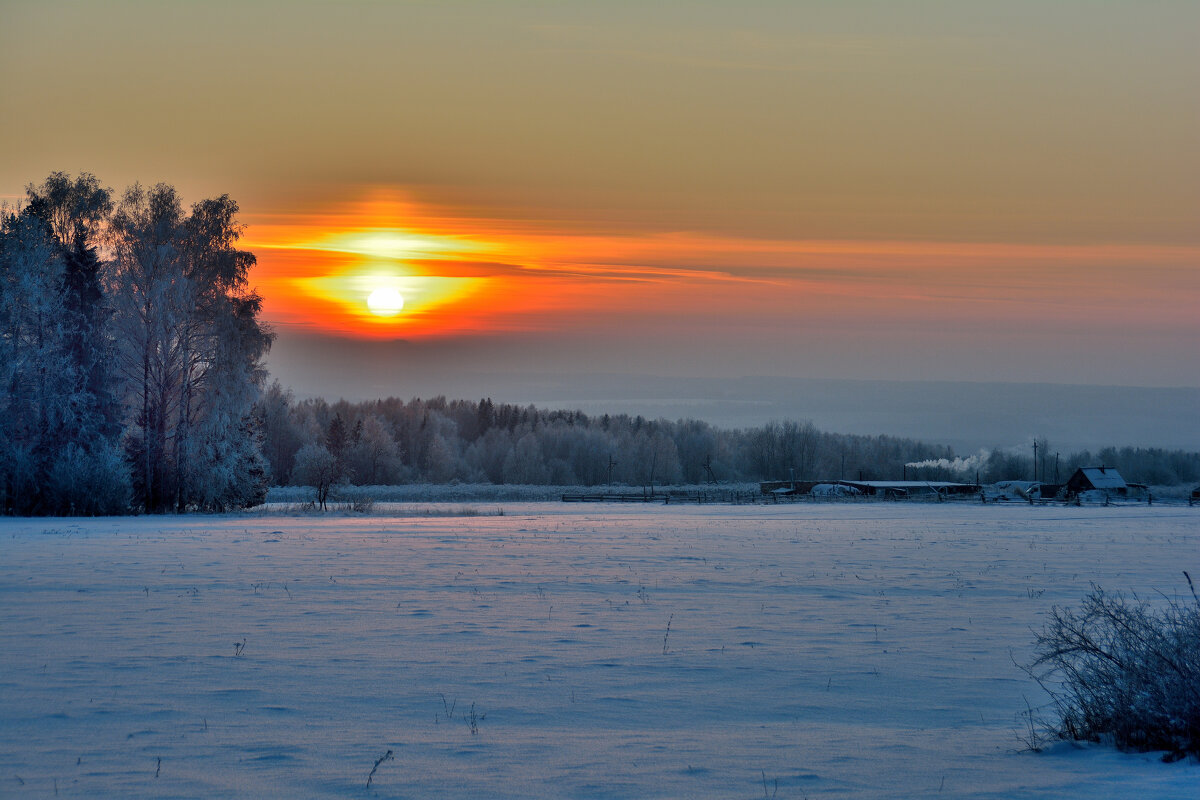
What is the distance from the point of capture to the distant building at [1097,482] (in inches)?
4082

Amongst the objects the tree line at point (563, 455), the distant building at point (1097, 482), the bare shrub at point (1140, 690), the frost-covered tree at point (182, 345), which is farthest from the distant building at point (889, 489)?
the bare shrub at point (1140, 690)

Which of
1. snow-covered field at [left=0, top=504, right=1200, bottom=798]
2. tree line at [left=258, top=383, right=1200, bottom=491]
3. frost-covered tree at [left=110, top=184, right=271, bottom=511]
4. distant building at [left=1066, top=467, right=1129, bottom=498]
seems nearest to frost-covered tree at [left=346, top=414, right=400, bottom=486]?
tree line at [left=258, top=383, right=1200, bottom=491]

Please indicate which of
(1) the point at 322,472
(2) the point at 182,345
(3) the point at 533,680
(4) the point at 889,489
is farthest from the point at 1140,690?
(4) the point at 889,489

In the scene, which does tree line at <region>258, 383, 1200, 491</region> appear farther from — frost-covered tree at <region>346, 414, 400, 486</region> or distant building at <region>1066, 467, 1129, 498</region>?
distant building at <region>1066, 467, 1129, 498</region>

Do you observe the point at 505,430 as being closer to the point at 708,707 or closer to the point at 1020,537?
the point at 1020,537

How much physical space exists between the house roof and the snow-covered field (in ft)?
292

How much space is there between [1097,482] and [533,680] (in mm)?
107242

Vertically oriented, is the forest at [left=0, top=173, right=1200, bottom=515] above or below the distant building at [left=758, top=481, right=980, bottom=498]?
above

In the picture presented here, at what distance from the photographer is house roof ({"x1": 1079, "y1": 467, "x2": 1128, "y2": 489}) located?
343ft

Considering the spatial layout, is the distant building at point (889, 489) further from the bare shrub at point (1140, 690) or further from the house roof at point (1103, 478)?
the bare shrub at point (1140, 690)

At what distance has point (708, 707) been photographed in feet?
32.8

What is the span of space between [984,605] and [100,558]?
62.9ft

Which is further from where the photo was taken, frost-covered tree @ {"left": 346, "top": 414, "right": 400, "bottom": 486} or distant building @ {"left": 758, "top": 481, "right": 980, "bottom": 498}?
frost-covered tree @ {"left": 346, "top": 414, "right": 400, "bottom": 486}

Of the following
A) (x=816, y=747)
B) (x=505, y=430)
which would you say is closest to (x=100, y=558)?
(x=816, y=747)
